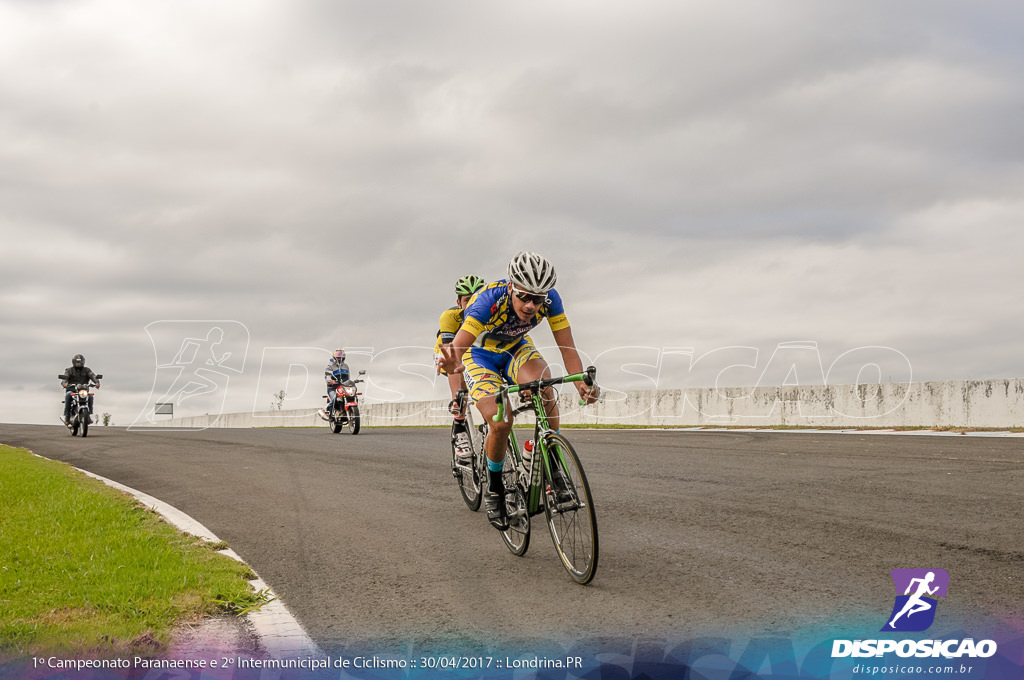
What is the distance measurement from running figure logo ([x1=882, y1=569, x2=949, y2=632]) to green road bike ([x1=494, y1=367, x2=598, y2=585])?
1.66 metres

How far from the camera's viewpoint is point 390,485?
9.77m

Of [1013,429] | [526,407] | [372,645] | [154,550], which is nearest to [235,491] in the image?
[154,550]

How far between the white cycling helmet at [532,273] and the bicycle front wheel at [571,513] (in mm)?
1005

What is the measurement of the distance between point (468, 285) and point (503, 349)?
1709 mm

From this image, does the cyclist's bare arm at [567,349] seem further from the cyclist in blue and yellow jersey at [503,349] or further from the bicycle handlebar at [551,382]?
the bicycle handlebar at [551,382]

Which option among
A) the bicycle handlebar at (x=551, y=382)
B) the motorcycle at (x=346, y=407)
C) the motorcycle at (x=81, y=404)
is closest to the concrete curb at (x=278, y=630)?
the bicycle handlebar at (x=551, y=382)

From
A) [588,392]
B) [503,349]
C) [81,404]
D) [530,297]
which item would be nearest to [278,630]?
[588,392]

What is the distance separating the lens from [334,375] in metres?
22.3

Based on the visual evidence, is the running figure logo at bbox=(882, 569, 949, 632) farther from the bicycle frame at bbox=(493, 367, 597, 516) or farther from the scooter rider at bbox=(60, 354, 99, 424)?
the scooter rider at bbox=(60, 354, 99, 424)

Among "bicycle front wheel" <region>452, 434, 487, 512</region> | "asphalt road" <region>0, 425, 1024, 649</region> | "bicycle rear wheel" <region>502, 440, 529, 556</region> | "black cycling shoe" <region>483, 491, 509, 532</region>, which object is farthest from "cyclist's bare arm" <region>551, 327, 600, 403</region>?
"bicycle front wheel" <region>452, 434, 487, 512</region>

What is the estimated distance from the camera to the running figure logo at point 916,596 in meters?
4.23

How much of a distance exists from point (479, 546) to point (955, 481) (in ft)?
18.7

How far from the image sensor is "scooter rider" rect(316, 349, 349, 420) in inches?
878

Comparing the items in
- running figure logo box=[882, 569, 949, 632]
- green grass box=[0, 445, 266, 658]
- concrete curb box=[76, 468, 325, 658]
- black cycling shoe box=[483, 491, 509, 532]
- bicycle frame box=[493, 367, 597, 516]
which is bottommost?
concrete curb box=[76, 468, 325, 658]
